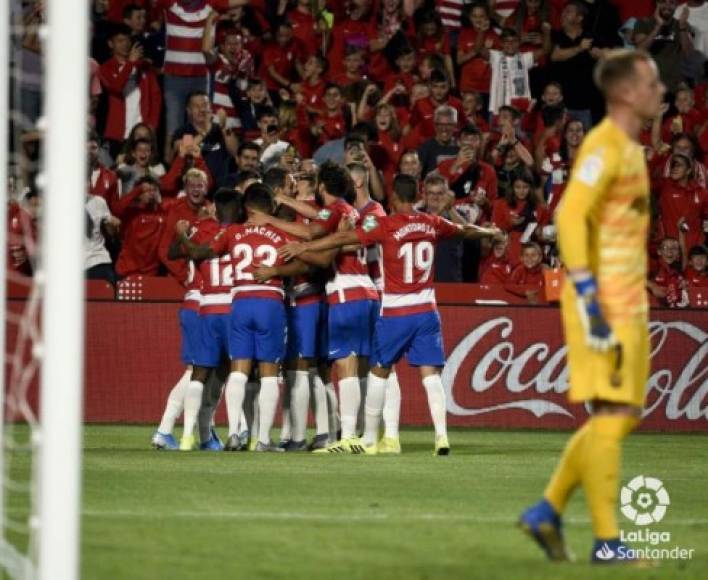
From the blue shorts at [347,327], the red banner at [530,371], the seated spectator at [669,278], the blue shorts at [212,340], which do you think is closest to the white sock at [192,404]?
the blue shorts at [212,340]

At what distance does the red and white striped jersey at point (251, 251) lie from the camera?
13555mm

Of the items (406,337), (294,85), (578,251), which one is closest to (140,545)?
(578,251)

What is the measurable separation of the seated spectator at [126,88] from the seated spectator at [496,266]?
12.9 feet

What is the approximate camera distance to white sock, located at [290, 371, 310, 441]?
13.9m

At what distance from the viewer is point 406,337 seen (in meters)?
13.3

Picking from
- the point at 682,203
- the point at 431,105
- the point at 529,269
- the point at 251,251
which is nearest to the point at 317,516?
the point at 251,251

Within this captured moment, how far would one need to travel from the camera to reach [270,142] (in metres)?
18.5

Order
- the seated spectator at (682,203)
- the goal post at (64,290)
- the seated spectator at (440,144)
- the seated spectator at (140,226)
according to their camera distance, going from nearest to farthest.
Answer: the goal post at (64,290) → the seated spectator at (140,226) → the seated spectator at (440,144) → the seated spectator at (682,203)

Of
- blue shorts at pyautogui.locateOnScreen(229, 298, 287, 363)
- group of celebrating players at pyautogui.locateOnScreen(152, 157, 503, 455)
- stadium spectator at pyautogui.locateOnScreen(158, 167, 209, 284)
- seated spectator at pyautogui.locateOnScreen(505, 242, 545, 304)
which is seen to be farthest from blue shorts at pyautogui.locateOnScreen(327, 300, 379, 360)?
seated spectator at pyautogui.locateOnScreen(505, 242, 545, 304)

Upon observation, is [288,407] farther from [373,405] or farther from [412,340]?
[412,340]

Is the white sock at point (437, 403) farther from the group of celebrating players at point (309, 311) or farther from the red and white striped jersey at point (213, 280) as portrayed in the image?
the red and white striped jersey at point (213, 280)

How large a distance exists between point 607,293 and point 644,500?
3353mm

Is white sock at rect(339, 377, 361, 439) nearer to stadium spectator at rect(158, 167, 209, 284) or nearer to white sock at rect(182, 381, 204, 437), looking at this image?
white sock at rect(182, 381, 204, 437)

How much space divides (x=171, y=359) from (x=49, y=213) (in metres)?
11.2
